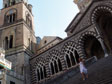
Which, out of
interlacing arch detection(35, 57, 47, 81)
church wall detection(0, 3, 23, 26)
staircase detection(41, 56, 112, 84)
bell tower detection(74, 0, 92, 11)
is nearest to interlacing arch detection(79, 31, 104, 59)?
staircase detection(41, 56, 112, 84)

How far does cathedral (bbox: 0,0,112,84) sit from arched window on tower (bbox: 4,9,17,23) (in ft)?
1.42

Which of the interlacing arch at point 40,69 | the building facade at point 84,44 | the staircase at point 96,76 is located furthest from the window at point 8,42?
the staircase at point 96,76

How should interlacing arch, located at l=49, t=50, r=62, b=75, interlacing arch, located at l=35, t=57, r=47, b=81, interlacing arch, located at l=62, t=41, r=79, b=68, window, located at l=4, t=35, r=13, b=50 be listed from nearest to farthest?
interlacing arch, located at l=62, t=41, r=79, b=68 → interlacing arch, located at l=49, t=50, r=62, b=75 → interlacing arch, located at l=35, t=57, r=47, b=81 → window, located at l=4, t=35, r=13, b=50

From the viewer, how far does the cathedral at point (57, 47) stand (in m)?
15.6

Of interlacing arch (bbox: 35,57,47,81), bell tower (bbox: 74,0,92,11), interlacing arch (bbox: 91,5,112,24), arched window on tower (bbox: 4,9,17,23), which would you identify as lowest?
interlacing arch (bbox: 35,57,47,81)

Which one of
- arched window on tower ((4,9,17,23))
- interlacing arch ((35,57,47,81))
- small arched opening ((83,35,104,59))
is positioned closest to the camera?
small arched opening ((83,35,104,59))

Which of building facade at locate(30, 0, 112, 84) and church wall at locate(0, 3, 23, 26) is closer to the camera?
building facade at locate(30, 0, 112, 84)

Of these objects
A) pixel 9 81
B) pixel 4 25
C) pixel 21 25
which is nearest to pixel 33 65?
pixel 9 81

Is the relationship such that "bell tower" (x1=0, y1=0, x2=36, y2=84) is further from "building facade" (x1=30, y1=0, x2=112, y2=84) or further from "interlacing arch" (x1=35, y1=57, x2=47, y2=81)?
"building facade" (x1=30, y1=0, x2=112, y2=84)

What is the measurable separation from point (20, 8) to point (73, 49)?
15733 mm

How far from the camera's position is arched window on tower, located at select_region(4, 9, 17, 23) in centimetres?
2703

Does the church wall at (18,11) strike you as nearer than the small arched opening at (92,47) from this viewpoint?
No

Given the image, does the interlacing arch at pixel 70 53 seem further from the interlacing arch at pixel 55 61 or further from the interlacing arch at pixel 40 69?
the interlacing arch at pixel 40 69

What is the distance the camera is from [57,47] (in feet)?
60.7
